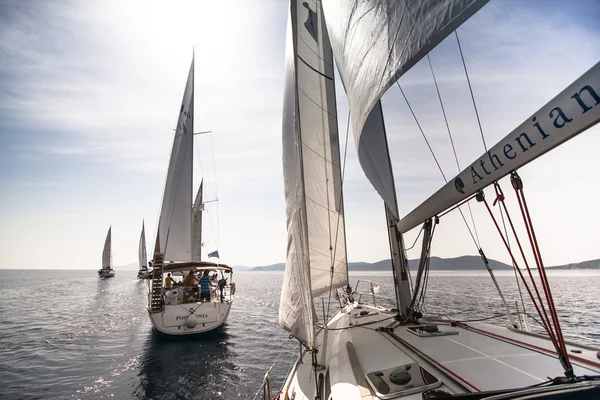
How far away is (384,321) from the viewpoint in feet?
20.1

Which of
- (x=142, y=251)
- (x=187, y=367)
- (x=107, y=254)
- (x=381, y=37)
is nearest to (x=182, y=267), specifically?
(x=187, y=367)

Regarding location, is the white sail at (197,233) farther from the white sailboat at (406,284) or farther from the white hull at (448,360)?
the white hull at (448,360)

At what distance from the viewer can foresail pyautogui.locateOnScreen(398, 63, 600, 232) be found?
1.69m

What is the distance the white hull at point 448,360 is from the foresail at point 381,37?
2.77 m

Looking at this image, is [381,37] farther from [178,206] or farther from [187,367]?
[178,206]

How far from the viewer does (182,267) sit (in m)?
15.4

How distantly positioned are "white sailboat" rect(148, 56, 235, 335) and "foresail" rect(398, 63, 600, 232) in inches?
538

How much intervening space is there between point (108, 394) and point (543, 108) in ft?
38.9

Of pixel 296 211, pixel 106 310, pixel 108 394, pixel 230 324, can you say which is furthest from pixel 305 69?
pixel 106 310

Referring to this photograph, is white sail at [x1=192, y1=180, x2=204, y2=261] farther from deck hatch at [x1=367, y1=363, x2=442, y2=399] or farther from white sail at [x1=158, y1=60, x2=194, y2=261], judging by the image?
deck hatch at [x1=367, y1=363, x2=442, y2=399]

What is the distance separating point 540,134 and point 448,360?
9.26ft

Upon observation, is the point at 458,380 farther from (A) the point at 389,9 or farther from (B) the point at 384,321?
(A) the point at 389,9

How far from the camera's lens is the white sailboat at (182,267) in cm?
1348

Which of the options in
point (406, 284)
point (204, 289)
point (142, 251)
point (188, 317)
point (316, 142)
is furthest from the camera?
point (142, 251)
